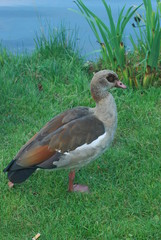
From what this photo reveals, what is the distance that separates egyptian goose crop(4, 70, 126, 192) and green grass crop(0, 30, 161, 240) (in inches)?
12.8

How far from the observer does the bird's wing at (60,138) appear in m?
4.52

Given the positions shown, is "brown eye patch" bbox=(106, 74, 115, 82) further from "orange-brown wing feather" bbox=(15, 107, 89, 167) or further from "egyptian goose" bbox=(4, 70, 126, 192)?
"orange-brown wing feather" bbox=(15, 107, 89, 167)

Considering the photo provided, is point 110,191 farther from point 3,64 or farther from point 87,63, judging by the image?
point 3,64

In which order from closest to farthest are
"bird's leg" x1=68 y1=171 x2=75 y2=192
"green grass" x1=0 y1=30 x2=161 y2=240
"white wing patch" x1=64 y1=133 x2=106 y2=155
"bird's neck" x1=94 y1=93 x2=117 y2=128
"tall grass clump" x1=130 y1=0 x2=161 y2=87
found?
1. "green grass" x1=0 y1=30 x2=161 y2=240
2. "white wing patch" x1=64 y1=133 x2=106 y2=155
3. "bird's neck" x1=94 y1=93 x2=117 y2=128
4. "bird's leg" x1=68 y1=171 x2=75 y2=192
5. "tall grass clump" x1=130 y1=0 x2=161 y2=87

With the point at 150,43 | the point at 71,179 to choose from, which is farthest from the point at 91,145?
the point at 150,43

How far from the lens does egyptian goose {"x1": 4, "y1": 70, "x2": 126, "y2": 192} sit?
14.9ft

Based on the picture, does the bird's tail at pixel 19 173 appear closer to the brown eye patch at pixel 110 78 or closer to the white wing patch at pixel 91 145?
the white wing patch at pixel 91 145

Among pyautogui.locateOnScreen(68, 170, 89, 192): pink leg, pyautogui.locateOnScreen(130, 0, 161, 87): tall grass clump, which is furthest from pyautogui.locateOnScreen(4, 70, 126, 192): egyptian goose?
pyautogui.locateOnScreen(130, 0, 161, 87): tall grass clump

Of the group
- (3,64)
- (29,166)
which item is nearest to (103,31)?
(3,64)

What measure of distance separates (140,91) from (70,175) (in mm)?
2853

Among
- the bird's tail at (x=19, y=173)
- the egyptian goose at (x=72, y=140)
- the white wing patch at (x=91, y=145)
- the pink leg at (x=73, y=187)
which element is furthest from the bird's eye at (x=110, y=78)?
the bird's tail at (x=19, y=173)

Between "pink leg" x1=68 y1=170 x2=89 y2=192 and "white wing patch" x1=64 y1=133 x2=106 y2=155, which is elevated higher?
"white wing patch" x1=64 y1=133 x2=106 y2=155

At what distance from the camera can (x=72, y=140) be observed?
15.2ft

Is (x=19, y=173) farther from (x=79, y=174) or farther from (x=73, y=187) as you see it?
(x=79, y=174)
